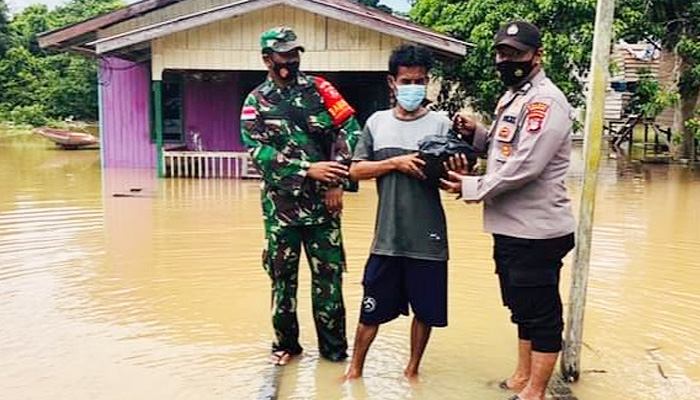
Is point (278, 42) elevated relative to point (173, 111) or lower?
elevated

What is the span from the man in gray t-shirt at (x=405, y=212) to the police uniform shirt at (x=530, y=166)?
0.98 ft

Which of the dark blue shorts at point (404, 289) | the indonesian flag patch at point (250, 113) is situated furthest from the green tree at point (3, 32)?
the dark blue shorts at point (404, 289)

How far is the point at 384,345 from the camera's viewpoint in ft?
14.9

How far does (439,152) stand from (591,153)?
849 mm

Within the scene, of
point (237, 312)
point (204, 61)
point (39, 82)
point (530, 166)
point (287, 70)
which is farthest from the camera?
point (39, 82)

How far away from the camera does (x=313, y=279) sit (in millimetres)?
4137

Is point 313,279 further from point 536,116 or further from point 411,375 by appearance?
point 536,116

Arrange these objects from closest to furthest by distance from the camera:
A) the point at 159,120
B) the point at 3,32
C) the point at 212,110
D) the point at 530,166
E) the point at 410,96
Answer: the point at 530,166
the point at 410,96
the point at 159,120
the point at 212,110
the point at 3,32

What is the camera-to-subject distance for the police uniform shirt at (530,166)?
323 cm

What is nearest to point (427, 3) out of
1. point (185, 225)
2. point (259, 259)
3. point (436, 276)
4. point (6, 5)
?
point (185, 225)

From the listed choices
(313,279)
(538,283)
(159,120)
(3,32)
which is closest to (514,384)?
(538,283)

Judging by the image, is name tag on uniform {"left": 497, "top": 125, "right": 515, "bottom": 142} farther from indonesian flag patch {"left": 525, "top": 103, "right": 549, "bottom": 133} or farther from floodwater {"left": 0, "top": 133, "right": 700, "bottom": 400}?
floodwater {"left": 0, "top": 133, "right": 700, "bottom": 400}

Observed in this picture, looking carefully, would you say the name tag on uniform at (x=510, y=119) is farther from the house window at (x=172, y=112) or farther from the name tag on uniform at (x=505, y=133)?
the house window at (x=172, y=112)

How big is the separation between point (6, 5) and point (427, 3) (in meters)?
22.0
